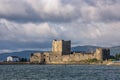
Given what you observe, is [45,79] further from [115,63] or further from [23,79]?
[115,63]

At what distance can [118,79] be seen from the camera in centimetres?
7425

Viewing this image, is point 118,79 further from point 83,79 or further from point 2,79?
point 2,79

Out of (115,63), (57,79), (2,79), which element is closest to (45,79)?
(57,79)

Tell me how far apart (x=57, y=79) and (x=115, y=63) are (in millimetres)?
126597

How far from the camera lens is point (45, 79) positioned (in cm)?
7525

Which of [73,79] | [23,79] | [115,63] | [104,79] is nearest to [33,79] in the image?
[23,79]

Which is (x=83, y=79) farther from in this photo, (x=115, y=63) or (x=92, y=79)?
(x=115, y=63)

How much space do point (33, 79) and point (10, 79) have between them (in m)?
3.69

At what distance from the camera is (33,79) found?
74.6 metres

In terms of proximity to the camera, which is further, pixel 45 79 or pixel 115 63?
pixel 115 63

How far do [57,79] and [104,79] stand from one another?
25.1 ft

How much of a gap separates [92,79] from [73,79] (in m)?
3.08

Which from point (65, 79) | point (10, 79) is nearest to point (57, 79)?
point (65, 79)

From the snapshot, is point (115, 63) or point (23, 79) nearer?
point (23, 79)
